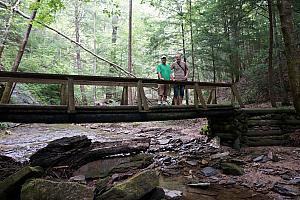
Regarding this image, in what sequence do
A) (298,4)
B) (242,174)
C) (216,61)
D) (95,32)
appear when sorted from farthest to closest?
(95,32) → (216,61) → (298,4) → (242,174)

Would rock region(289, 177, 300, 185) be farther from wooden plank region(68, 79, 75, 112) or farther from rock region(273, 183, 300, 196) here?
wooden plank region(68, 79, 75, 112)

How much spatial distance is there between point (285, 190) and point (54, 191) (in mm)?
5080

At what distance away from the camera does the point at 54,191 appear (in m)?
4.52

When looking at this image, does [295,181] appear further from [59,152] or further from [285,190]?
[59,152]

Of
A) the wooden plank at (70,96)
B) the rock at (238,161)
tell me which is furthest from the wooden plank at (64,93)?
the rock at (238,161)

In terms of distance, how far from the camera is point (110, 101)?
964 inches

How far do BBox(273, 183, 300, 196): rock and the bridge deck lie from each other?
3.57m

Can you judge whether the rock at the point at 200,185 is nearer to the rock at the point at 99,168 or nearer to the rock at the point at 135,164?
the rock at the point at 135,164

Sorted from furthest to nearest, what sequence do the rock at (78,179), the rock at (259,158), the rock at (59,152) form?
the rock at (259,158) → the rock at (59,152) → the rock at (78,179)

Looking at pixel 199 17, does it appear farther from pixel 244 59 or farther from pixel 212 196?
pixel 212 196

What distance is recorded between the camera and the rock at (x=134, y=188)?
4.85 meters

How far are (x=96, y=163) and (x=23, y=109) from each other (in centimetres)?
273

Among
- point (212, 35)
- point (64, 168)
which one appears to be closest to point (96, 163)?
point (64, 168)

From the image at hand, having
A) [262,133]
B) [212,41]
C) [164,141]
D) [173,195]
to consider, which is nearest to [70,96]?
[173,195]
